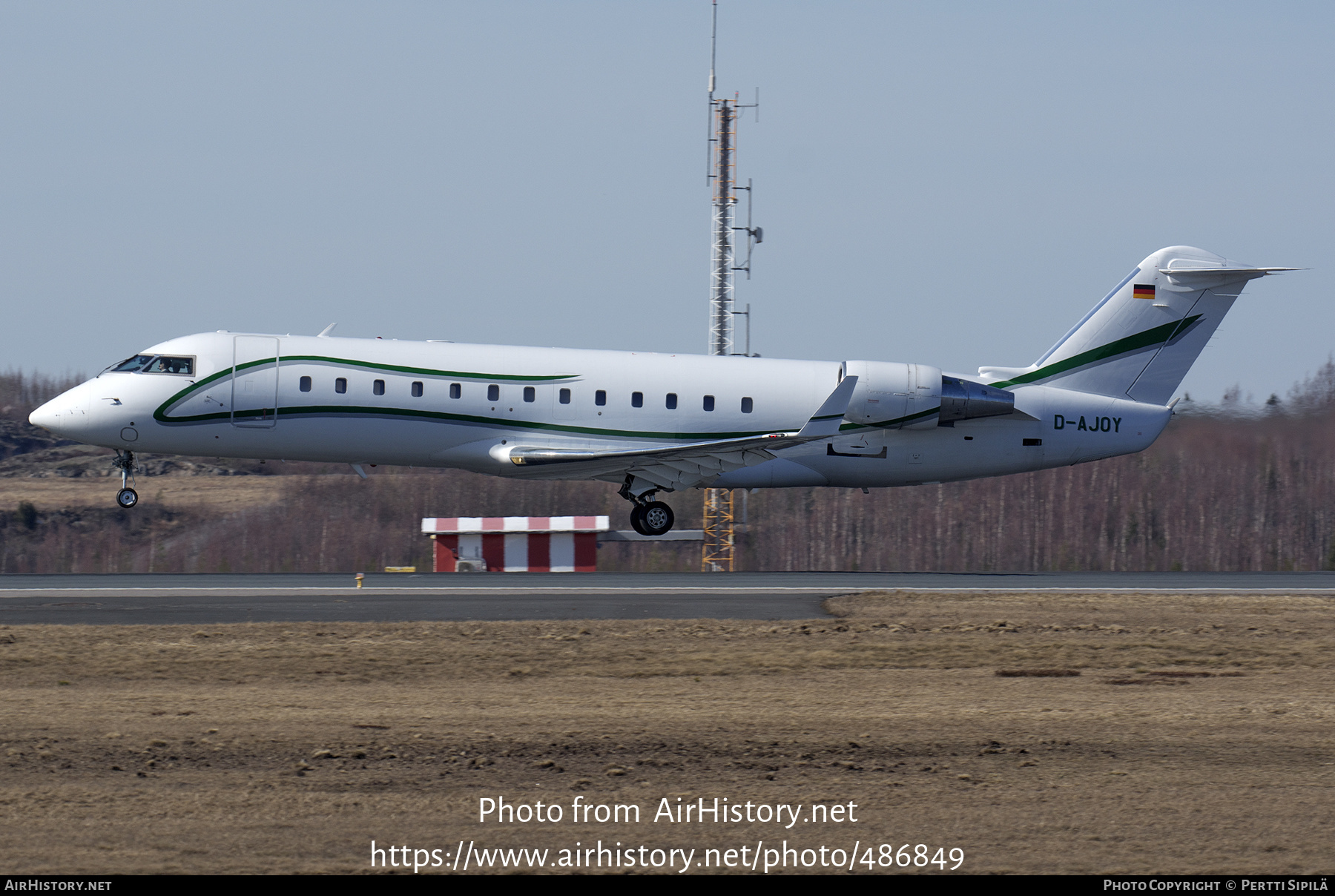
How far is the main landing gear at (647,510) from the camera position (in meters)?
28.5

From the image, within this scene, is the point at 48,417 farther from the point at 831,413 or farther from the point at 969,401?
the point at 969,401

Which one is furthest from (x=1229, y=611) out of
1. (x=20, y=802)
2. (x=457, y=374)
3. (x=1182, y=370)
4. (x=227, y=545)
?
(x=227, y=545)

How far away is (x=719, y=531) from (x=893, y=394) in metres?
13.4

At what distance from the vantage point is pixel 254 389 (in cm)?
2647

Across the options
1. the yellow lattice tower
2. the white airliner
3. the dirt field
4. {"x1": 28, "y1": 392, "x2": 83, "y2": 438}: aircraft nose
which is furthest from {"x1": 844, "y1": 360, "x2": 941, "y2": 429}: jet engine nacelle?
{"x1": 28, "y1": 392, "x2": 83, "y2": 438}: aircraft nose

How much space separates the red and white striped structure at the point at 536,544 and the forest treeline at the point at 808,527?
10013mm

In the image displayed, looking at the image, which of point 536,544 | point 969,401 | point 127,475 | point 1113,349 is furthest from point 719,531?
point 127,475

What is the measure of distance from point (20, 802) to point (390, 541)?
4302cm

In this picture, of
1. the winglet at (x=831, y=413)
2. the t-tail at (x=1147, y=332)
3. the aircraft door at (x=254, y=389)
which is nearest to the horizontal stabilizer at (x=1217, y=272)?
the t-tail at (x=1147, y=332)

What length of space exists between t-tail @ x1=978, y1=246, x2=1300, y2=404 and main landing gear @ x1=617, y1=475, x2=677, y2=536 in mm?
7878

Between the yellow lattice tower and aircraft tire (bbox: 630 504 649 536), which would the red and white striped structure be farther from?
the yellow lattice tower

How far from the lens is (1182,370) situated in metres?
31.3
